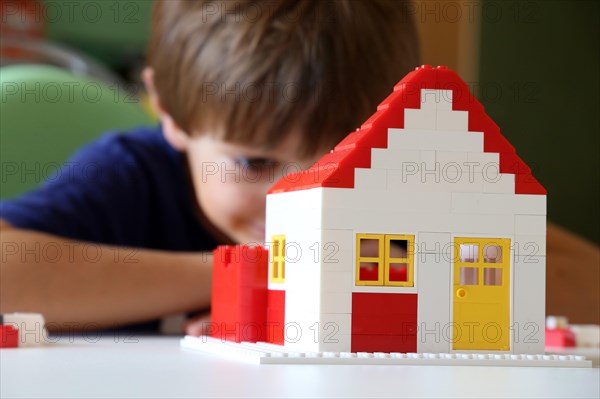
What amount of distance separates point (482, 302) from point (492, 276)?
3 cm

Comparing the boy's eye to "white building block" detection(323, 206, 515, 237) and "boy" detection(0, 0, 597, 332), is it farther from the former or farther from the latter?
"white building block" detection(323, 206, 515, 237)

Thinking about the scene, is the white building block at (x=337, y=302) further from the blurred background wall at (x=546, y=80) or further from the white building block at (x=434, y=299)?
the blurred background wall at (x=546, y=80)

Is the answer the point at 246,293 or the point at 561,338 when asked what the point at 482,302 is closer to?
the point at 246,293

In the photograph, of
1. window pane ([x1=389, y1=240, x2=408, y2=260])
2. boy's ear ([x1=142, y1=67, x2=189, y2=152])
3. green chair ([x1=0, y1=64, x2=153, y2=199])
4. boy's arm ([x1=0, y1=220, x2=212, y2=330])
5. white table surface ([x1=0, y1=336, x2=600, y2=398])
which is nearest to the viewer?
white table surface ([x1=0, y1=336, x2=600, y2=398])

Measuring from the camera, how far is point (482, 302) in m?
0.72

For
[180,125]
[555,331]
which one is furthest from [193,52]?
[555,331]

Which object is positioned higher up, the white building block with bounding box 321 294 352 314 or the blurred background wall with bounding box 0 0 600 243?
the blurred background wall with bounding box 0 0 600 243

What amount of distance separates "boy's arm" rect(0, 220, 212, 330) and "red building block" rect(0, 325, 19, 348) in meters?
0.25

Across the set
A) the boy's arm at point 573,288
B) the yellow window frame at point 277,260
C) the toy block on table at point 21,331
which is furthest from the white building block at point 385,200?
the boy's arm at point 573,288

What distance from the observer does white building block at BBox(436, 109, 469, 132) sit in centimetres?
71

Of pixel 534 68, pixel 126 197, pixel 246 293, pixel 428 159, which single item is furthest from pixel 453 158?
pixel 534 68

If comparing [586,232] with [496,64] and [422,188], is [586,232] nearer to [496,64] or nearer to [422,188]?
[496,64]

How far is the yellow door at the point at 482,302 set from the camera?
0.71 m

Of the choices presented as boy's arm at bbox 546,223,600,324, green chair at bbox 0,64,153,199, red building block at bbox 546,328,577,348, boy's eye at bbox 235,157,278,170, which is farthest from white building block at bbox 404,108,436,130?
green chair at bbox 0,64,153,199
